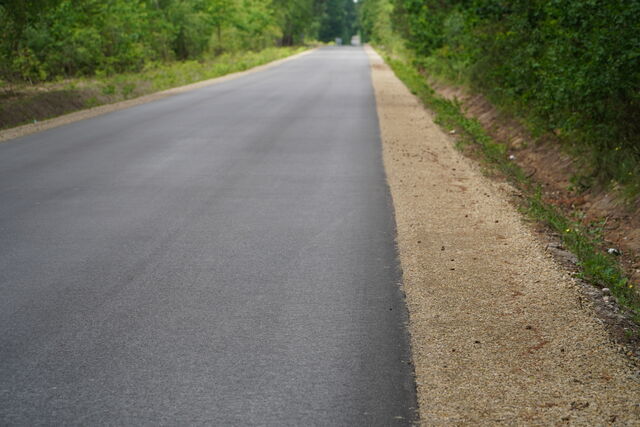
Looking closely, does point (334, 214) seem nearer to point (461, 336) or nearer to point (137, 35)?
point (461, 336)

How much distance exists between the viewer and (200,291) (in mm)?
5352

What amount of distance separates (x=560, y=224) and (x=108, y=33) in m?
29.4

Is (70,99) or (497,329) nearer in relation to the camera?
(497,329)

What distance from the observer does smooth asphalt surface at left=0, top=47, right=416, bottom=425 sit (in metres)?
3.72

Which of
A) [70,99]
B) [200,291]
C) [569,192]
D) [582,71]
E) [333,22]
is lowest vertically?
[333,22]

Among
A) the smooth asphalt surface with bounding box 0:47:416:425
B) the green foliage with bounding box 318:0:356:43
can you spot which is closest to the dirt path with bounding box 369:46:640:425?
the smooth asphalt surface with bounding box 0:47:416:425

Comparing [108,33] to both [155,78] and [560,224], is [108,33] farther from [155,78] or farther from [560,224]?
[560,224]

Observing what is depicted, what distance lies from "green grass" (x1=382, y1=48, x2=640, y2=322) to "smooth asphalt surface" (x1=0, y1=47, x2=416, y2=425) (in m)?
1.77

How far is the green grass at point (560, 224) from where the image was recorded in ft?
18.4

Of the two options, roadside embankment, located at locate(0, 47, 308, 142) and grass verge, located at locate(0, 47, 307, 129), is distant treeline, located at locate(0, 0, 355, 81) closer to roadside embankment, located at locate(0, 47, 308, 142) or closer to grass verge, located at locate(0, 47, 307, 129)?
grass verge, located at locate(0, 47, 307, 129)

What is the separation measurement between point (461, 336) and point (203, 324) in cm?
182

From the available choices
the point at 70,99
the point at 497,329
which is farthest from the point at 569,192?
the point at 70,99

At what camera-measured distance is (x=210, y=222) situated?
738 cm

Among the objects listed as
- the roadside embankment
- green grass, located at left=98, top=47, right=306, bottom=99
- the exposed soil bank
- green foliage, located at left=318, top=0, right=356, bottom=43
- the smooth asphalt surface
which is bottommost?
green foliage, located at left=318, top=0, right=356, bottom=43
